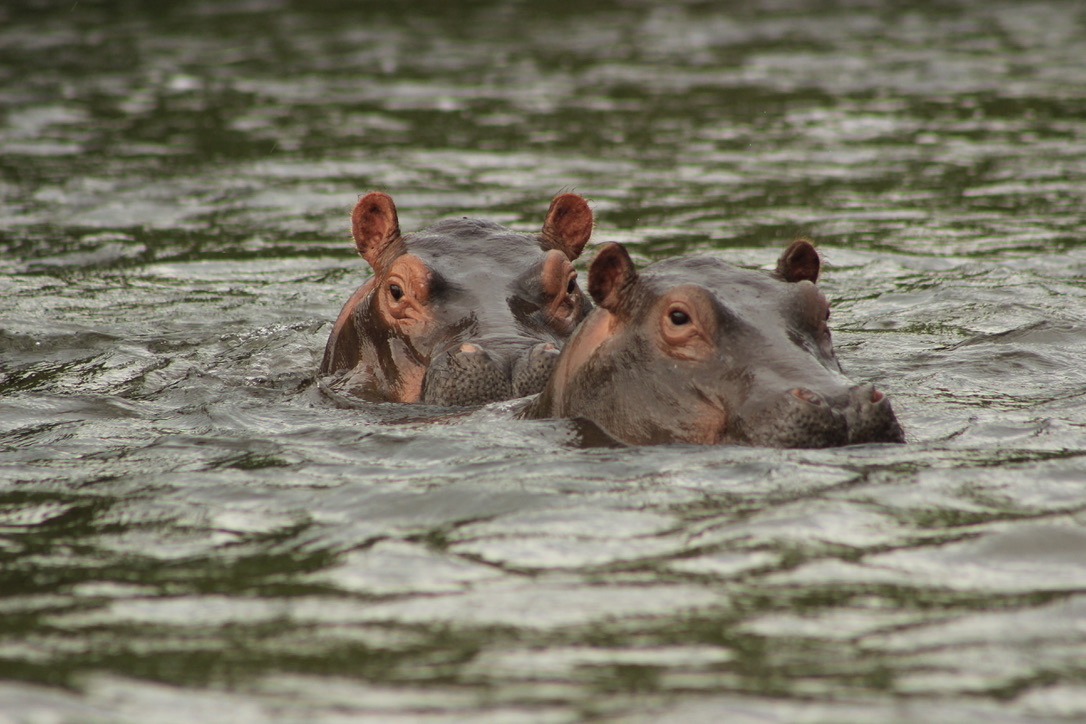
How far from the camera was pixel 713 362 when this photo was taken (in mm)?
5930

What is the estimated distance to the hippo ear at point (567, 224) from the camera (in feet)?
26.6

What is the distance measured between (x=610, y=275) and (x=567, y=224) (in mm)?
1867

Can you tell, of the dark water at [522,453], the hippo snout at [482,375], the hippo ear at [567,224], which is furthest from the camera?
the hippo ear at [567,224]

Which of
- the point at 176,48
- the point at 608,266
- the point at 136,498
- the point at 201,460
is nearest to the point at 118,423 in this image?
the point at 201,460

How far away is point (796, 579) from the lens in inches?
180

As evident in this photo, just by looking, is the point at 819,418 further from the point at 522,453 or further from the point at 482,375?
the point at 482,375

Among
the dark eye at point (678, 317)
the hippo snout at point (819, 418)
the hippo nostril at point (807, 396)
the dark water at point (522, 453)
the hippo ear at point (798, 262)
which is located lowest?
the dark water at point (522, 453)

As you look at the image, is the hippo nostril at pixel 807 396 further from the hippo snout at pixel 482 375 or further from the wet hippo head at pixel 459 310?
the wet hippo head at pixel 459 310

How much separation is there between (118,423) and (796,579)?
378 cm

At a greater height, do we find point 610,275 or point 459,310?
point 610,275

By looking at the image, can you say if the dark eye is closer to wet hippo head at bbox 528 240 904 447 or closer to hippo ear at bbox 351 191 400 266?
wet hippo head at bbox 528 240 904 447

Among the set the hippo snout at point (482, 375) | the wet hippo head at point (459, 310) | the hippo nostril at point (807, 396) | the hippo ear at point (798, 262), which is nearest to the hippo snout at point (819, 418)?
the hippo nostril at point (807, 396)

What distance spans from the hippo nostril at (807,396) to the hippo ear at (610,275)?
3.32ft

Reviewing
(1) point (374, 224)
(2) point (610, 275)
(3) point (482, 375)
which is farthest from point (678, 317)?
(1) point (374, 224)
